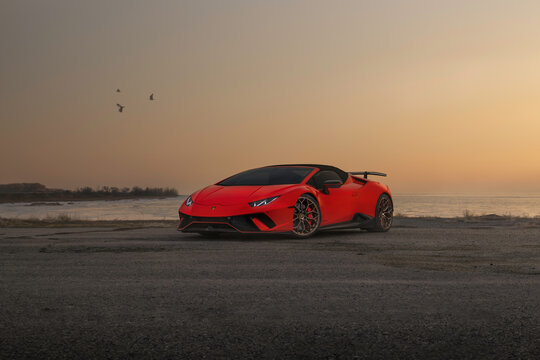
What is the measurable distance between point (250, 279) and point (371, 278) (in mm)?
1197

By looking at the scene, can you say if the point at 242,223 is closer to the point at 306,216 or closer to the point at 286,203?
the point at 286,203

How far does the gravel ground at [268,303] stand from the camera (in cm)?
313

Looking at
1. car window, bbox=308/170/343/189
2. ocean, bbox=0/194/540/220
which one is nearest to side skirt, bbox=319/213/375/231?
car window, bbox=308/170/343/189

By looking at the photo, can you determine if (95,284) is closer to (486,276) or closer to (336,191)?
(486,276)

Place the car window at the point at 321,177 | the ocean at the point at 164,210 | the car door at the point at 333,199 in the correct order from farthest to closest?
the ocean at the point at 164,210 → the car window at the point at 321,177 → the car door at the point at 333,199

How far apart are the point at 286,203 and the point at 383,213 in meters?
3.17

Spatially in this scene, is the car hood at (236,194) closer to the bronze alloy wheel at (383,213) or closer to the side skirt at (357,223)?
the side skirt at (357,223)

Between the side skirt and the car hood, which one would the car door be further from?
the car hood

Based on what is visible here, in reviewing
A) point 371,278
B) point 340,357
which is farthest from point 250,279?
point 340,357

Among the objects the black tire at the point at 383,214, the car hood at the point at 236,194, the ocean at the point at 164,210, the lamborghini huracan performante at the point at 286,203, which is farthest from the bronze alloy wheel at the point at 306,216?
the ocean at the point at 164,210

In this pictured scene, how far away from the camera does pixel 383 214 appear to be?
1177cm

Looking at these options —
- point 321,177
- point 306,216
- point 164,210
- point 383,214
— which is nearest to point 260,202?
point 306,216

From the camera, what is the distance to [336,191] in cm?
1054

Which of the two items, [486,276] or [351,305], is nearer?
[351,305]
